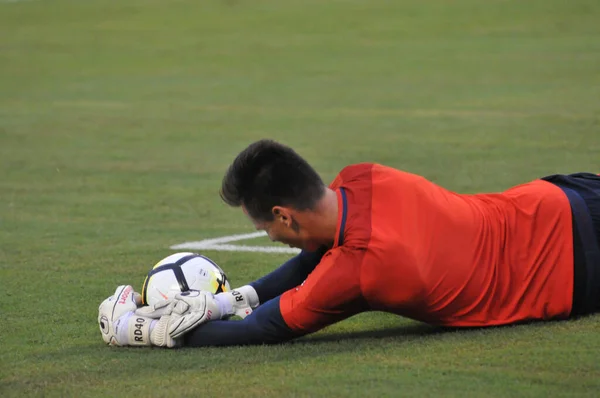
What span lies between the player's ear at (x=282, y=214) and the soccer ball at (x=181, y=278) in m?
1.03

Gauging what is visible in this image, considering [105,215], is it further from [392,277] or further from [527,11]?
[527,11]

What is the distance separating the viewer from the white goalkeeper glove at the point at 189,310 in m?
5.58

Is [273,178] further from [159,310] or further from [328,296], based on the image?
[159,310]

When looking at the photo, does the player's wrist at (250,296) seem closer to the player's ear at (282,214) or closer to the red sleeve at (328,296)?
the red sleeve at (328,296)

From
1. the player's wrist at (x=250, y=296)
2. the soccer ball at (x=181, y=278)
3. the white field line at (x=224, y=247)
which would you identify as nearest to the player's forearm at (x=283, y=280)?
the player's wrist at (x=250, y=296)

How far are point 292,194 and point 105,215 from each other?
553 centimetres

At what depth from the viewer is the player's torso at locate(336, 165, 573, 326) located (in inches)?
207

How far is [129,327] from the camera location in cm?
567

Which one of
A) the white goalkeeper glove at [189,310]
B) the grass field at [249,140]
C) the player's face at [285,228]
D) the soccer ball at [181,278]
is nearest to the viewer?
the grass field at [249,140]

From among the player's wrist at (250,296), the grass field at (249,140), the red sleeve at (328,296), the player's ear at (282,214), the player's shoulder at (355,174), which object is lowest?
the grass field at (249,140)

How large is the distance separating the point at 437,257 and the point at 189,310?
Answer: 1310 millimetres

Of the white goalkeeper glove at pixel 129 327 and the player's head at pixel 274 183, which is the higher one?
the player's head at pixel 274 183

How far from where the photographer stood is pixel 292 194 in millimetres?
5324

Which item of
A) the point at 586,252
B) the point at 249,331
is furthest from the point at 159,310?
the point at 586,252
